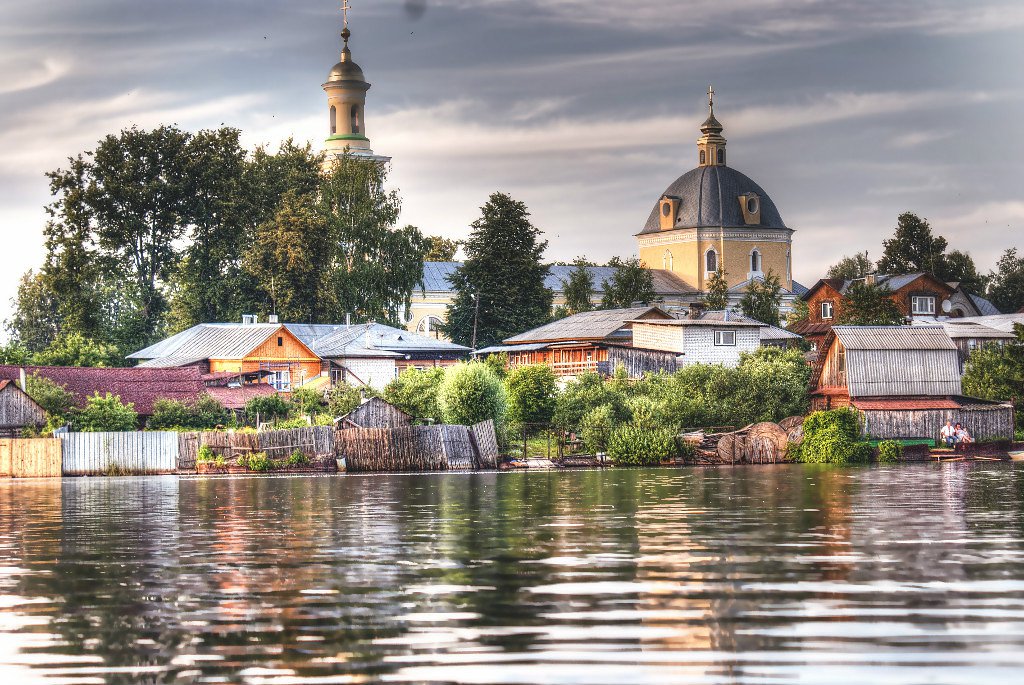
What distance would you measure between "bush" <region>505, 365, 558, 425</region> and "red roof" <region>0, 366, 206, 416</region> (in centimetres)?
1452

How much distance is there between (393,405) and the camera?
189 feet

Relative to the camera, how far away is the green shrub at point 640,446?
55844 millimetres

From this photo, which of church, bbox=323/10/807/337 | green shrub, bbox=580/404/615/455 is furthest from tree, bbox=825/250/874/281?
green shrub, bbox=580/404/615/455

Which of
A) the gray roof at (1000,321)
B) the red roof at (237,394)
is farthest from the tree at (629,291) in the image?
the red roof at (237,394)

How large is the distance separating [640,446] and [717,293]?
61.2m

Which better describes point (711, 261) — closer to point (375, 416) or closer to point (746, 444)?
point (746, 444)

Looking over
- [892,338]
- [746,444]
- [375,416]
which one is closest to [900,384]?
[892,338]

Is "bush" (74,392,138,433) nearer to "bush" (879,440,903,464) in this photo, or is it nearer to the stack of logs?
the stack of logs

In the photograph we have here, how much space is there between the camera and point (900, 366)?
61.3 m

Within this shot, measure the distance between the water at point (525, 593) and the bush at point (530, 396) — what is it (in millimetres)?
27570

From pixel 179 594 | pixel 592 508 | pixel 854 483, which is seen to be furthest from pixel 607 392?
pixel 179 594

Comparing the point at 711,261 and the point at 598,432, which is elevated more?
the point at 711,261

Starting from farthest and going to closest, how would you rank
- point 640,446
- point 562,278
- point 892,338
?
point 562,278 → point 892,338 → point 640,446

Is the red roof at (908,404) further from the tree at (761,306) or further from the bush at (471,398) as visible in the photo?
the tree at (761,306)
